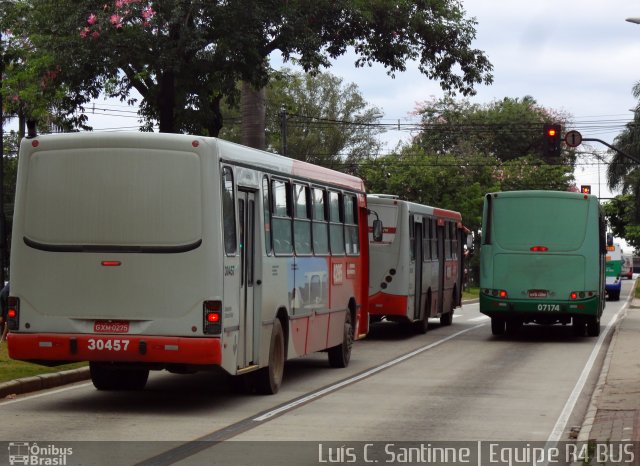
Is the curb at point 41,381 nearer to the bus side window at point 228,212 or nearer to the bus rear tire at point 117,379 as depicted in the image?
the bus rear tire at point 117,379

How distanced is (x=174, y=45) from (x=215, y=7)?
0.98m

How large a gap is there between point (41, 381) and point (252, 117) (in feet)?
38.3

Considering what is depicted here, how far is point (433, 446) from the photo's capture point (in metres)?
11.6

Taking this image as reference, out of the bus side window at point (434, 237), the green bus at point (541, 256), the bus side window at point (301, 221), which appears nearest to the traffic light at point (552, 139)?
the bus side window at point (434, 237)

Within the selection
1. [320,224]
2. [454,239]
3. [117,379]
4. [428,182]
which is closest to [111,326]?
[117,379]

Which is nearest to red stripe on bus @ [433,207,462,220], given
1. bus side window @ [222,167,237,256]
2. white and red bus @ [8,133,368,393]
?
bus side window @ [222,167,237,256]

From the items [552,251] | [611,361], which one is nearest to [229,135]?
[552,251]

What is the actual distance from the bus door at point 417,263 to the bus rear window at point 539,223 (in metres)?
1.69

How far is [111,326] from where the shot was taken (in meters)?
13.7

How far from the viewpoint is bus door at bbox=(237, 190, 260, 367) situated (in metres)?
14.5

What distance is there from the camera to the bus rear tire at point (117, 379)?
1572cm

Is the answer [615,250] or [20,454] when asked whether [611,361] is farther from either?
[615,250]

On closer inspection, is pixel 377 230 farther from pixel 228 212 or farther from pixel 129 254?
pixel 129 254

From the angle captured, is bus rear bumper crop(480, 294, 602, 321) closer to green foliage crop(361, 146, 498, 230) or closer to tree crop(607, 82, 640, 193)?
green foliage crop(361, 146, 498, 230)
